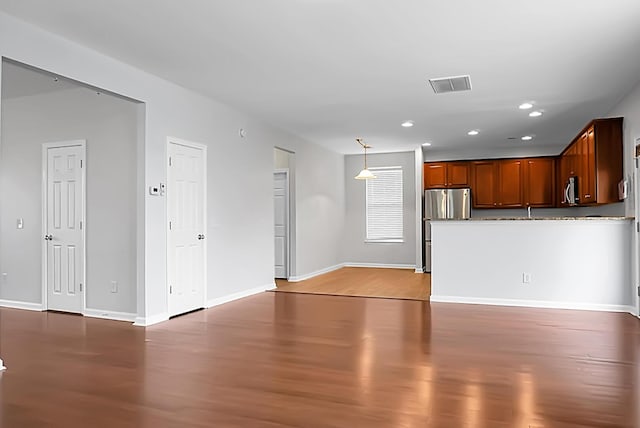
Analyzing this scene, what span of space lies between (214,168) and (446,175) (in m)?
5.78

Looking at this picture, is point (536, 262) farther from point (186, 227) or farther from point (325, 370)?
point (186, 227)

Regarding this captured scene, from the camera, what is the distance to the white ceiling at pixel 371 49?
3498 mm

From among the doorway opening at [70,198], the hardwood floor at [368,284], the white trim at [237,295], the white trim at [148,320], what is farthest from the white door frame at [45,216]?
the hardwood floor at [368,284]

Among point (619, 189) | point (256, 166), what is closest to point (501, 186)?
point (619, 189)

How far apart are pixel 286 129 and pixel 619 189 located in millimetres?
4959

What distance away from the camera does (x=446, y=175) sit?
1011 centimetres

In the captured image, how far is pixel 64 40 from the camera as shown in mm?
4016

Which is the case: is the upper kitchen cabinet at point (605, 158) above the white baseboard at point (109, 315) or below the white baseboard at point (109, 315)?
above

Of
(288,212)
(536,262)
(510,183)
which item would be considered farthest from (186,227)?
(510,183)

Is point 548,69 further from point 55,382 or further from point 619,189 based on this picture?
point 55,382

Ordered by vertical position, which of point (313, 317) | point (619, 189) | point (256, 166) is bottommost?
point (313, 317)

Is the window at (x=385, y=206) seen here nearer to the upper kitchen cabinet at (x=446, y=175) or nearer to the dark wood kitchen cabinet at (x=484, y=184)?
the upper kitchen cabinet at (x=446, y=175)

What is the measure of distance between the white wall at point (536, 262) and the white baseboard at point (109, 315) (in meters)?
3.89

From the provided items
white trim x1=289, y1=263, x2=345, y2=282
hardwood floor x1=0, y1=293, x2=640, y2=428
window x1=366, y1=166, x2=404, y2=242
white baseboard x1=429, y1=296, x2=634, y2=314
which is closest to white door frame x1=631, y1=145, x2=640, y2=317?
white baseboard x1=429, y1=296, x2=634, y2=314
